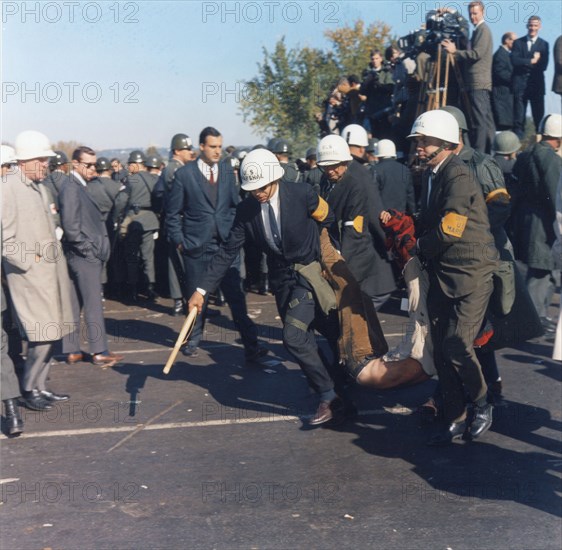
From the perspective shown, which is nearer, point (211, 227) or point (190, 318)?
point (190, 318)

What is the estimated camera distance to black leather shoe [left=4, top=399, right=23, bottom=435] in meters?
6.45

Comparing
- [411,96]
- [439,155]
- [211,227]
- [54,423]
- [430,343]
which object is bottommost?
[54,423]

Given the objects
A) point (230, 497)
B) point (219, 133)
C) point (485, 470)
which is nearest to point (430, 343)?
point (485, 470)

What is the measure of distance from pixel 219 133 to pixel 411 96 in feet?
16.4

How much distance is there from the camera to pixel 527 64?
42.4ft

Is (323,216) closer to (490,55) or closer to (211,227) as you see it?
(211,227)

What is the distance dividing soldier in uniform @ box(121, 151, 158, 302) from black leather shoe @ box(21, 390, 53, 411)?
5117 mm

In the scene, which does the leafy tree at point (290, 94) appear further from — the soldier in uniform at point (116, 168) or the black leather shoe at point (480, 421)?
the black leather shoe at point (480, 421)

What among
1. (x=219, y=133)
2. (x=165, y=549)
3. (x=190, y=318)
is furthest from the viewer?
(x=219, y=133)

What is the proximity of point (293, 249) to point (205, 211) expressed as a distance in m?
2.39

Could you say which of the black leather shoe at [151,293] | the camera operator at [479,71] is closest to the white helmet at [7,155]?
the black leather shoe at [151,293]

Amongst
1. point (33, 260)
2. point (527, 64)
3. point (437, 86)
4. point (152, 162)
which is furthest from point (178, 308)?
Result: point (527, 64)

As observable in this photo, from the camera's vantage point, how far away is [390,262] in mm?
7730

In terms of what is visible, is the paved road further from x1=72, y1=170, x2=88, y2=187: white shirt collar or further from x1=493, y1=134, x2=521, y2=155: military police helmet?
x1=493, y1=134, x2=521, y2=155: military police helmet
